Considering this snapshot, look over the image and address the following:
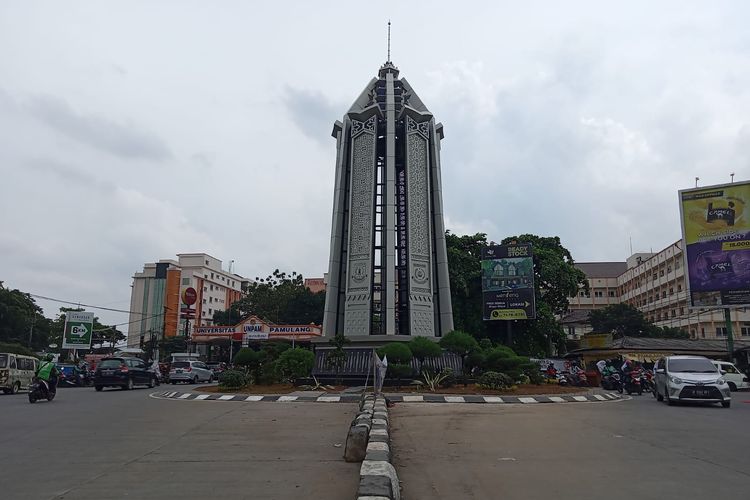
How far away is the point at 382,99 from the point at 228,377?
18.2 meters

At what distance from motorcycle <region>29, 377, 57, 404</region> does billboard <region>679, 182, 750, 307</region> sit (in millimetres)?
29380

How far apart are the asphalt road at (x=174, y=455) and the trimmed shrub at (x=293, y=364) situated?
7395 millimetres

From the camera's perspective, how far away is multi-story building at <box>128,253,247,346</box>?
83000mm

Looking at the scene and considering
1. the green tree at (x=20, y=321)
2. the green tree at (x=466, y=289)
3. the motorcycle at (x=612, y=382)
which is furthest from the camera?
the green tree at (x=20, y=321)

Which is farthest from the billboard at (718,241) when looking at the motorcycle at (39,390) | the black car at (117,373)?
the motorcycle at (39,390)

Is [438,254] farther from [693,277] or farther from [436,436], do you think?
[436,436]

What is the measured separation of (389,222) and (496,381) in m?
12.0

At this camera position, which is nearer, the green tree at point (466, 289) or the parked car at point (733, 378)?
the parked car at point (733, 378)

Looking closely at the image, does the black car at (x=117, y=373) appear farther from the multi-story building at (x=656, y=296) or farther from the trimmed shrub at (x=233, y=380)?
the multi-story building at (x=656, y=296)

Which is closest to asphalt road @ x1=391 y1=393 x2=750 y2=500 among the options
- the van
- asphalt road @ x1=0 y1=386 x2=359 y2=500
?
asphalt road @ x1=0 y1=386 x2=359 y2=500

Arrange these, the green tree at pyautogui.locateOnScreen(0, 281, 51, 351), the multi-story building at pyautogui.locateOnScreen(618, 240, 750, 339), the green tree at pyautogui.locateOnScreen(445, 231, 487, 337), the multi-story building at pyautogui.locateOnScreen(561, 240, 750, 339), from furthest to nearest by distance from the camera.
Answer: the multi-story building at pyautogui.locateOnScreen(561, 240, 750, 339) < the multi-story building at pyautogui.locateOnScreen(618, 240, 750, 339) < the green tree at pyautogui.locateOnScreen(0, 281, 51, 351) < the green tree at pyautogui.locateOnScreen(445, 231, 487, 337)

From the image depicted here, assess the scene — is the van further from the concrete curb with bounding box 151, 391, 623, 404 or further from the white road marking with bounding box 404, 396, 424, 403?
the white road marking with bounding box 404, 396, 424, 403

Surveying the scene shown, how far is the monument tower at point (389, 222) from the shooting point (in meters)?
27.9

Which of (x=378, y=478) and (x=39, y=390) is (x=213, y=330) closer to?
(x=39, y=390)
